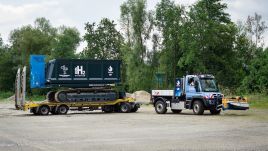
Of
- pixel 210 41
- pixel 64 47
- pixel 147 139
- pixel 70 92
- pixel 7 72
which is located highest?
pixel 64 47

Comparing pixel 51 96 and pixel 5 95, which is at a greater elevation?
pixel 5 95

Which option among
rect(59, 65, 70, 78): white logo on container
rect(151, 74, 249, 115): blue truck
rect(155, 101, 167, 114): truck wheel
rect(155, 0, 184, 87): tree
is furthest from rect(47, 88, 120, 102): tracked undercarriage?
rect(155, 0, 184, 87): tree

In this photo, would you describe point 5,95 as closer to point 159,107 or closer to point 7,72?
point 7,72

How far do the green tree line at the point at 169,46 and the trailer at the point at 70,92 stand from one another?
53.5 feet

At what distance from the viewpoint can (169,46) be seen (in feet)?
224

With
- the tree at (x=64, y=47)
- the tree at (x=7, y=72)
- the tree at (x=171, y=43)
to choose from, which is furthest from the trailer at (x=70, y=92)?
the tree at (x=7, y=72)

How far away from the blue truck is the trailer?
12.3 feet

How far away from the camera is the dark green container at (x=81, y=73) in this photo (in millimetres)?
33469

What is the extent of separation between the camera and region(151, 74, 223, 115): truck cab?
29.0 meters

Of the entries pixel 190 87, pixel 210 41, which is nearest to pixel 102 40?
pixel 210 41

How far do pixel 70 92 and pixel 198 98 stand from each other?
910 centimetres

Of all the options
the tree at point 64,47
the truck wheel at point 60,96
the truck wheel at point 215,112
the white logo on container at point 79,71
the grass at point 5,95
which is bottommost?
the truck wheel at point 215,112

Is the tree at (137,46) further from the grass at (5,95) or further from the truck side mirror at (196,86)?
the truck side mirror at (196,86)

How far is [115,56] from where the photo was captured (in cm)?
9238
